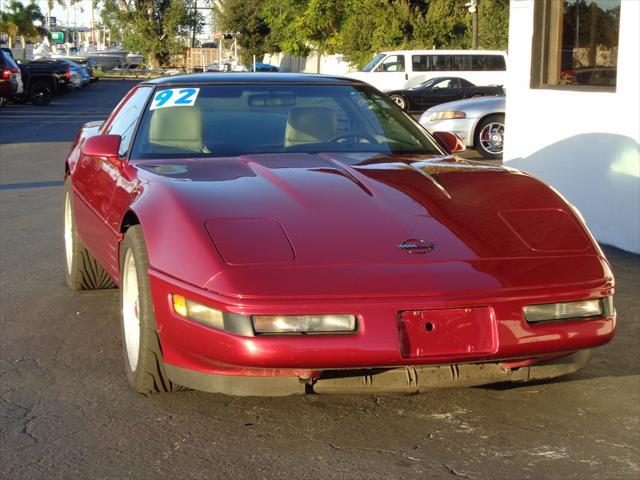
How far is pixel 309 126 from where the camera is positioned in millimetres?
5453

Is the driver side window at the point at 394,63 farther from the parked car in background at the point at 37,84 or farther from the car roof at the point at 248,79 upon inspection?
the car roof at the point at 248,79

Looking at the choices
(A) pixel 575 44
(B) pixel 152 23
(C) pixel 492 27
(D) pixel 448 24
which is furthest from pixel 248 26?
(A) pixel 575 44

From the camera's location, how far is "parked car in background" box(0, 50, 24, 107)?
30.1m

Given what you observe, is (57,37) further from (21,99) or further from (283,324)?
(283,324)

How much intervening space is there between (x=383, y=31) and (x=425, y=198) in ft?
132

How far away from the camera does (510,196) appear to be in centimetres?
457

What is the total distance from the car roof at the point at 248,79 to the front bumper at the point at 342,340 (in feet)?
6.40

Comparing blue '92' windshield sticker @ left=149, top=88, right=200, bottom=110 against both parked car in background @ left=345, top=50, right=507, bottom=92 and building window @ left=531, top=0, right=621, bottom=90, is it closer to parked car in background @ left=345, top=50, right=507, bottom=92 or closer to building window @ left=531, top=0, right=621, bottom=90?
building window @ left=531, top=0, right=621, bottom=90

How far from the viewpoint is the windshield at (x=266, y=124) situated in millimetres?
5305

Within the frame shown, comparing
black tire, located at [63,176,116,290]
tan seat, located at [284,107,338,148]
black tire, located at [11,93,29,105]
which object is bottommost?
black tire, located at [11,93,29,105]

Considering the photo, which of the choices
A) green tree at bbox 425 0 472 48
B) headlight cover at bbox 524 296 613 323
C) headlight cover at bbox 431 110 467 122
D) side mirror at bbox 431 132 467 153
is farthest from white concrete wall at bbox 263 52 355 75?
headlight cover at bbox 524 296 613 323

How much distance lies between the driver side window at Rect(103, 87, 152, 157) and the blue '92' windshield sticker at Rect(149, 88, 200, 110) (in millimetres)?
104

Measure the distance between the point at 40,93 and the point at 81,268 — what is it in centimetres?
2924

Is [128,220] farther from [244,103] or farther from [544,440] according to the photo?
[544,440]
